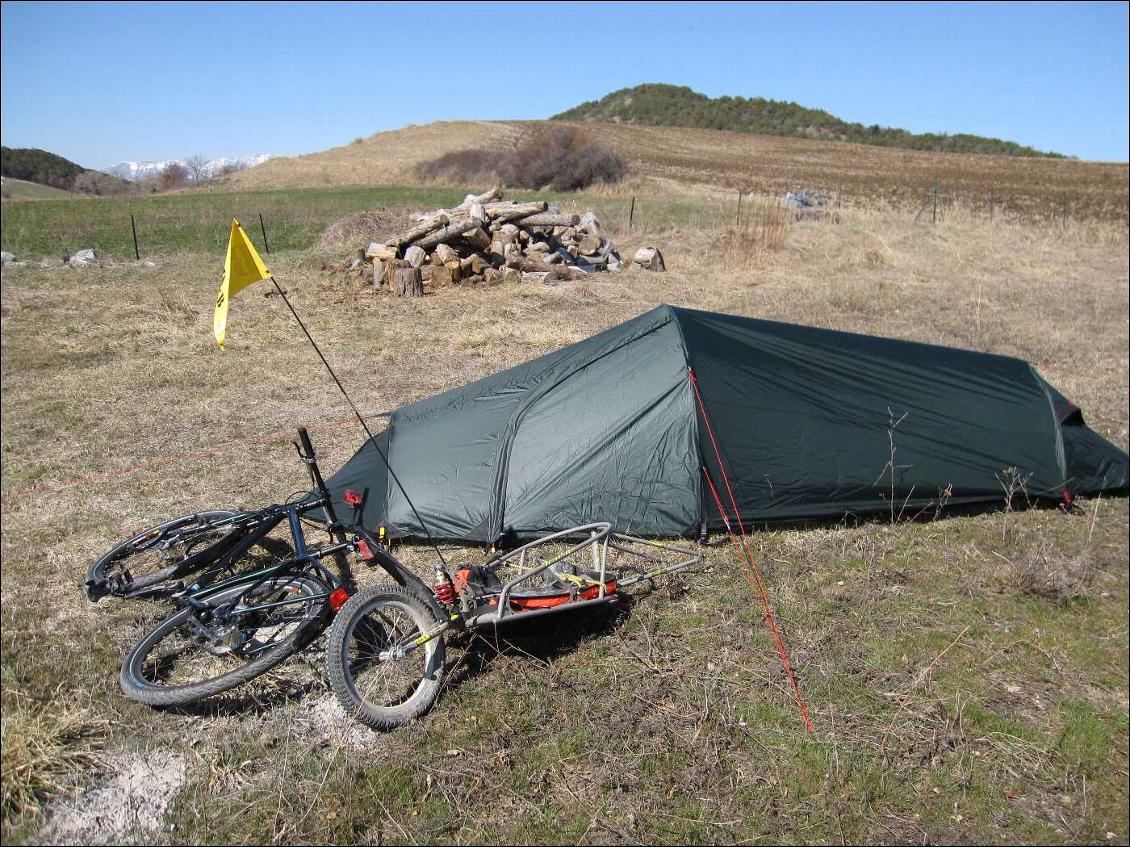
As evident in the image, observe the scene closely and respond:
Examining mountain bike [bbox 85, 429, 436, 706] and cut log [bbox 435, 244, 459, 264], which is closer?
mountain bike [bbox 85, 429, 436, 706]

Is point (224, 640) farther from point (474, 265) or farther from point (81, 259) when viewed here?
point (81, 259)

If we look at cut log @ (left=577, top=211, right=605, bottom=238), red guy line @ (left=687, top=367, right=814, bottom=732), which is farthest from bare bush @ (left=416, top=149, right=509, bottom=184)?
red guy line @ (left=687, top=367, right=814, bottom=732)

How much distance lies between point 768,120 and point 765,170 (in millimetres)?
51876

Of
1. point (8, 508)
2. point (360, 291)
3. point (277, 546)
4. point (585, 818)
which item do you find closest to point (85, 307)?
point (360, 291)

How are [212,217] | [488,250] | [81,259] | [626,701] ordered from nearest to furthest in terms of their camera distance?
1. [626,701]
2. [488,250]
3. [81,259]
4. [212,217]

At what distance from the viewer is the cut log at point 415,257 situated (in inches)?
555

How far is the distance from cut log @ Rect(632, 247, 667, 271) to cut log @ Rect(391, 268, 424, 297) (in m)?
4.75

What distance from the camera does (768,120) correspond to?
89.6 m

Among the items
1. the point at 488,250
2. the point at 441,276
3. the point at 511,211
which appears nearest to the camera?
the point at 441,276

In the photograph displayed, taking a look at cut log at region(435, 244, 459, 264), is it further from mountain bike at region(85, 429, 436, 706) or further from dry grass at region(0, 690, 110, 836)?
dry grass at region(0, 690, 110, 836)

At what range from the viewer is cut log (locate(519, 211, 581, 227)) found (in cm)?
1559

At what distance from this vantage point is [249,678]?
376 centimetres

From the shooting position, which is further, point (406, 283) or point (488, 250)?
point (488, 250)

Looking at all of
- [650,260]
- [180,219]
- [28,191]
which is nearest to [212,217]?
[180,219]
